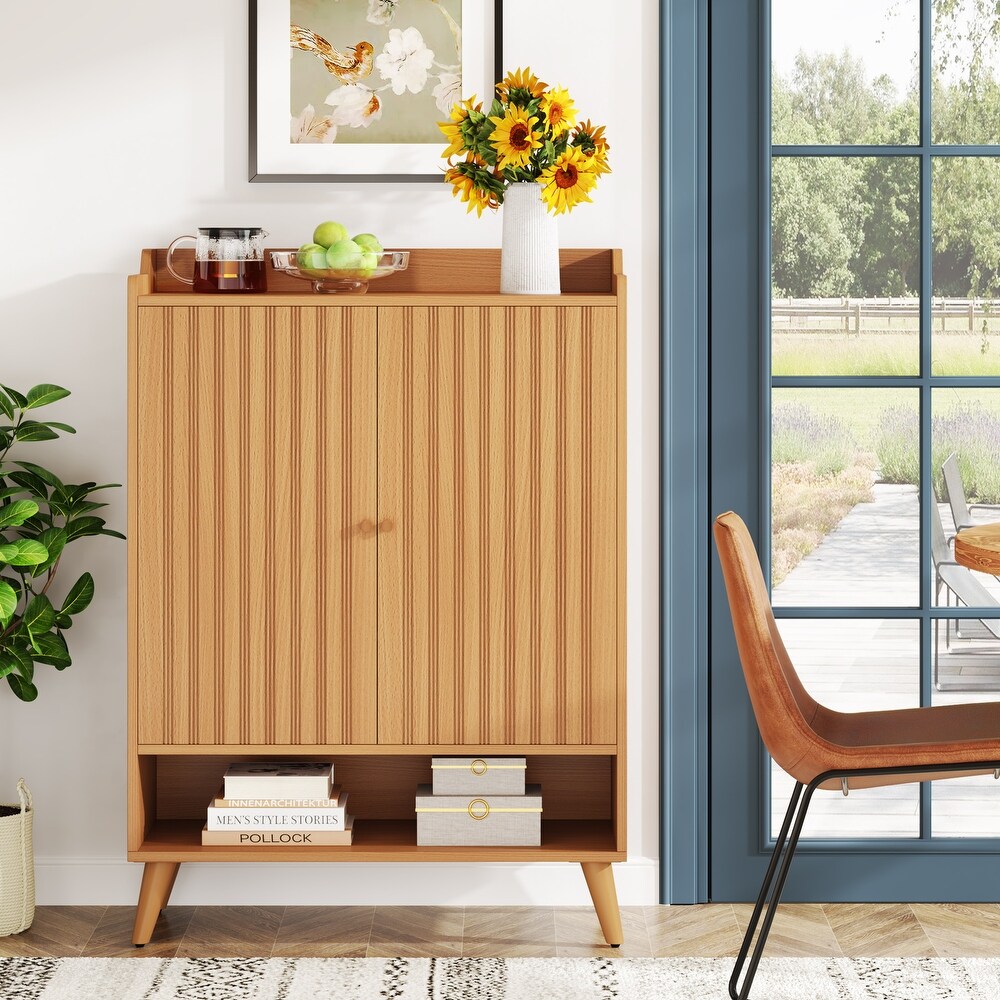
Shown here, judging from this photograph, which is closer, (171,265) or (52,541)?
(52,541)

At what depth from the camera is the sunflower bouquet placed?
2.43 m

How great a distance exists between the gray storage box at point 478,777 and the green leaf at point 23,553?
2.93ft

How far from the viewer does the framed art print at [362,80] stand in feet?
8.80

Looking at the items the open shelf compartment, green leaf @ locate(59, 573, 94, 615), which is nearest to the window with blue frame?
the open shelf compartment

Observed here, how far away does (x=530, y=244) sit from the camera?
2486mm

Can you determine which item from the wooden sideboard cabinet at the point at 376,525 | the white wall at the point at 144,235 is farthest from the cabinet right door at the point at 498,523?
the white wall at the point at 144,235

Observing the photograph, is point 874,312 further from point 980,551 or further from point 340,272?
point 340,272

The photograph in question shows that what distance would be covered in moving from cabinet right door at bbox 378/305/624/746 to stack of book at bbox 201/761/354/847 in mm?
219

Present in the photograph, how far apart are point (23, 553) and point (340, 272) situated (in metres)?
0.85

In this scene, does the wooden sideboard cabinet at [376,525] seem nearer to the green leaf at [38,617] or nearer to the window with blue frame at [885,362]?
the green leaf at [38,617]

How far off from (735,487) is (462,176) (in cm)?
92

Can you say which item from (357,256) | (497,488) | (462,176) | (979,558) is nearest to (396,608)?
(497,488)

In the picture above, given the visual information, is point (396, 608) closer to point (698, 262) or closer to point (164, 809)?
point (164, 809)

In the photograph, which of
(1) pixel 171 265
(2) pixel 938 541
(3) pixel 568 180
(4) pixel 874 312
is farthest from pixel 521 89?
(2) pixel 938 541
